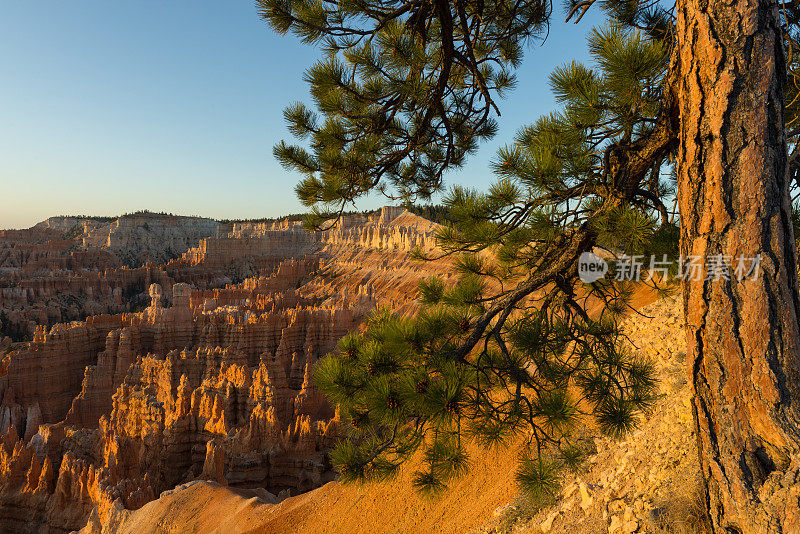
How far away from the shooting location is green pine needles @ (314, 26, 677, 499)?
260cm

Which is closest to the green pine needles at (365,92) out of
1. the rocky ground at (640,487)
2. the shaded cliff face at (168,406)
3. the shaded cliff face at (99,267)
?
the shaded cliff face at (168,406)

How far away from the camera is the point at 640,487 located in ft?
14.0

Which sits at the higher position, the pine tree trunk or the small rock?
the pine tree trunk

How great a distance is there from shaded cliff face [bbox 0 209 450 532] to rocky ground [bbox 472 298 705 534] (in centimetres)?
269

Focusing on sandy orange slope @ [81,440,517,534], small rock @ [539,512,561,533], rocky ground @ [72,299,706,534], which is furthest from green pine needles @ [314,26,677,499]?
sandy orange slope @ [81,440,517,534]

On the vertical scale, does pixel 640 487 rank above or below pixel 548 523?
above

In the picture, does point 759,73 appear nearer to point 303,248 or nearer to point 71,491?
point 71,491

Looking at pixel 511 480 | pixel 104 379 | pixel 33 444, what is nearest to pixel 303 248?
pixel 104 379

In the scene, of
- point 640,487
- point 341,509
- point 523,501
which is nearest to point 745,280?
point 640,487

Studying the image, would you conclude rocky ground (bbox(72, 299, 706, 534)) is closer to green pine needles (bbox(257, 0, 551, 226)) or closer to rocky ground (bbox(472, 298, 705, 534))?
rocky ground (bbox(472, 298, 705, 534))

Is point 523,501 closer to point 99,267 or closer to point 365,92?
point 365,92

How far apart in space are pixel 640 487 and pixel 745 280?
2.98 metres

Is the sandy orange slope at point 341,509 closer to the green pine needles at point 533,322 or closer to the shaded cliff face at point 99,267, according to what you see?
the green pine needles at point 533,322

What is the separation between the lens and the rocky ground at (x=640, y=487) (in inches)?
125
